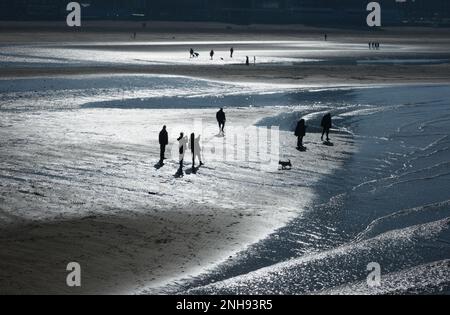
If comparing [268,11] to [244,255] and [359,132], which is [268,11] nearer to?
[359,132]

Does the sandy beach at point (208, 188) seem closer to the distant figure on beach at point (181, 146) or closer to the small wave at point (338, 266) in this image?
the small wave at point (338, 266)

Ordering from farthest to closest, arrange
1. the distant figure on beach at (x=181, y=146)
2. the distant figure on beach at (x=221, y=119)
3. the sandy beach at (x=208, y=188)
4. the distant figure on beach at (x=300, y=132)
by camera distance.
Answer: the distant figure on beach at (x=221, y=119)
the distant figure on beach at (x=300, y=132)
the distant figure on beach at (x=181, y=146)
the sandy beach at (x=208, y=188)

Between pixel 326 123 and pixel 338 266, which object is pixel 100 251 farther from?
pixel 326 123

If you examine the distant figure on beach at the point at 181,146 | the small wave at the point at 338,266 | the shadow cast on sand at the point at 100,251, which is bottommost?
the small wave at the point at 338,266

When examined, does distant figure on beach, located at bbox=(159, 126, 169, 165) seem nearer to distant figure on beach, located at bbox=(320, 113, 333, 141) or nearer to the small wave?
distant figure on beach, located at bbox=(320, 113, 333, 141)

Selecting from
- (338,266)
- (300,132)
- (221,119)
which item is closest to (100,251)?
(338,266)

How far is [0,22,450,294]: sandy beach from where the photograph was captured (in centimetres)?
1538

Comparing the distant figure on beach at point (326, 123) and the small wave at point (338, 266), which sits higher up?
the distant figure on beach at point (326, 123)

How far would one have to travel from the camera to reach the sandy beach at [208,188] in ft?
50.5

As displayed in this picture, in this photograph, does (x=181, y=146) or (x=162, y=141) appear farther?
(x=162, y=141)

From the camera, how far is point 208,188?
2245 cm

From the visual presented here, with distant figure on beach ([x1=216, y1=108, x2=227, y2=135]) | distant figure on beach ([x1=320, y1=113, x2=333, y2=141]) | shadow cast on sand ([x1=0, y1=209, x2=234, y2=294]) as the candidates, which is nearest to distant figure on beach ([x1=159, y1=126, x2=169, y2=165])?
distant figure on beach ([x1=216, y1=108, x2=227, y2=135])

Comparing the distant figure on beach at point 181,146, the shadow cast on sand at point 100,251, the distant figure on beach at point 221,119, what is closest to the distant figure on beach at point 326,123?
the distant figure on beach at point 221,119
